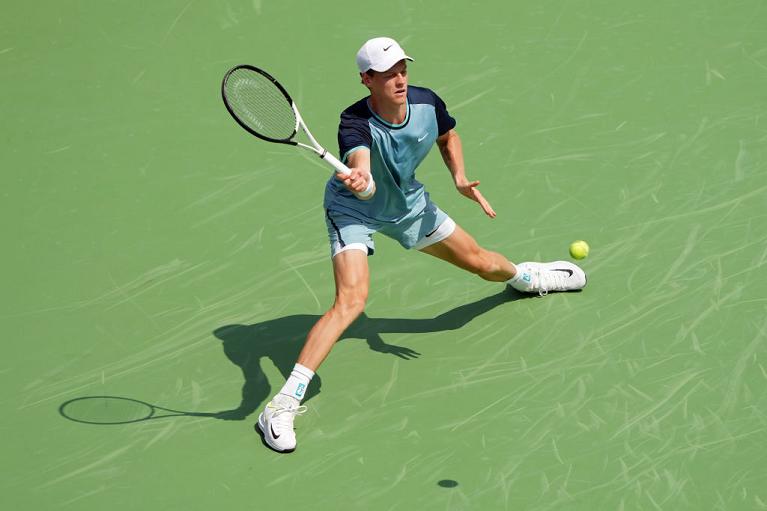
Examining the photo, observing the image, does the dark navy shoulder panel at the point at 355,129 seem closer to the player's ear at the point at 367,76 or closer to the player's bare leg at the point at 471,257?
the player's ear at the point at 367,76

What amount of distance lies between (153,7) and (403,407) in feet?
17.5

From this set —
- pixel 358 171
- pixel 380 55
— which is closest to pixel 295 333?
pixel 358 171

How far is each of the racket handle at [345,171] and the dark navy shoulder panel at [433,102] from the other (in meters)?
0.58

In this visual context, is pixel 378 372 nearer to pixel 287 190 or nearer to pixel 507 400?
pixel 507 400

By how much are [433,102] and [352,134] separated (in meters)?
0.61

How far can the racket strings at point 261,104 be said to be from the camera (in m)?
6.65

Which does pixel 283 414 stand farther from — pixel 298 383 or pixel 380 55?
pixel 380 55

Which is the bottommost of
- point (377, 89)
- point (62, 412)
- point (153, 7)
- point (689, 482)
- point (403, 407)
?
point (689, 482)

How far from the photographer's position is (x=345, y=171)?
630 cm

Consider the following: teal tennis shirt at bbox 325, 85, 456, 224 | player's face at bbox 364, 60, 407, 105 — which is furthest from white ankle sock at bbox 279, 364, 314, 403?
player's face at bbox 364, 60, 407, 105

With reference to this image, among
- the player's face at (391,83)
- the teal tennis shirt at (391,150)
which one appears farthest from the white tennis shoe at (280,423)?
the player's face at (391,83)

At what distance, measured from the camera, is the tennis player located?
654 cm

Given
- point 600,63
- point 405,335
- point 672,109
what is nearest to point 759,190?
point 672,109

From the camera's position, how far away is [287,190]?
887 cm
